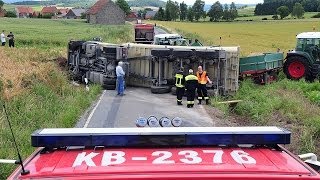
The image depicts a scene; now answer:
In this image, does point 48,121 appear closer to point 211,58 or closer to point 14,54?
point 211,58

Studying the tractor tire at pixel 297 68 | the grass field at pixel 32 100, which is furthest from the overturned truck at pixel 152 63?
the tractor tire at pixel 297 68

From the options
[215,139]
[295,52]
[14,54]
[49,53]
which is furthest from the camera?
[49,53]

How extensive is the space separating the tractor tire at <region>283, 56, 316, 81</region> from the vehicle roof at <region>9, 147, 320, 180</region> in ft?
60.6

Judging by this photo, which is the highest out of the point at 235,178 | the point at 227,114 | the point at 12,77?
the point at 235,178

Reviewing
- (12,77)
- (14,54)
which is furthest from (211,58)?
(14,54)

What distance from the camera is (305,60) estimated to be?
21.2 meters

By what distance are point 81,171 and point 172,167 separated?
20.3 inches

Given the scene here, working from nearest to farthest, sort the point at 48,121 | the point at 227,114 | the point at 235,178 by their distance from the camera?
the point at 235,178
the point at 48,121
the point at 227,114

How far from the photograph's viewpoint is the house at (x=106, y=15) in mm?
93250

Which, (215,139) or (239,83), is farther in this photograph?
(239,83)

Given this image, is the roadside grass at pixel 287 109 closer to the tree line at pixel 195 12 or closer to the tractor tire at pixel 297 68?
the tractor tire at pixel 297 68

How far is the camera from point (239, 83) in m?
20.5

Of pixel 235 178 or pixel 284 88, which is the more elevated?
pixel 235 178

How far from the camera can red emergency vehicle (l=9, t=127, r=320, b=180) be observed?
2.81 m
